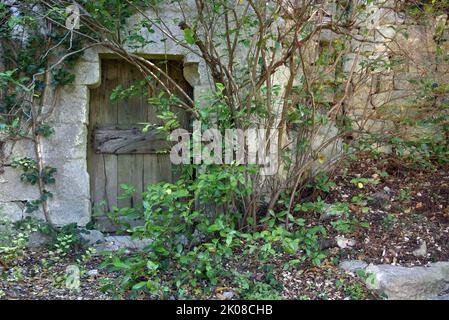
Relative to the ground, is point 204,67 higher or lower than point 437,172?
higher

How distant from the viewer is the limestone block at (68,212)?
3.54m

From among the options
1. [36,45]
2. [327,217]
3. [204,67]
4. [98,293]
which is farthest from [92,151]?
[327,217]

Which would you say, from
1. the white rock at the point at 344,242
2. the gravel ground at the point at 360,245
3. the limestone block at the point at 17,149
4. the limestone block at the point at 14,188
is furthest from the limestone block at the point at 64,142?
the white rock at the point at 344,242

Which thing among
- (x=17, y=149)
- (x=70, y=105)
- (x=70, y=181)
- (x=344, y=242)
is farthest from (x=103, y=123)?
(x=344, y=242)

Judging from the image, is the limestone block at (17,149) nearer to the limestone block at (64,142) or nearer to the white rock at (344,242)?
the limestone block at (64,142)

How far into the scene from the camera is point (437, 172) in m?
3.91

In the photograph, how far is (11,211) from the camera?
348 cm

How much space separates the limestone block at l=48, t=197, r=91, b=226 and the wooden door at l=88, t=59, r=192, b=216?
0.25 m

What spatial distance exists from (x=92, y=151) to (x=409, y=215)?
2.58m

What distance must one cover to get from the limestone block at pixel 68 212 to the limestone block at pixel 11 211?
0.23m

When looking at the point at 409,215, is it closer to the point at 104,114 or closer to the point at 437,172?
the point at 437,172

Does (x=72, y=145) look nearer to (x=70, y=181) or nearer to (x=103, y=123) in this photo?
(x=70, y=181)

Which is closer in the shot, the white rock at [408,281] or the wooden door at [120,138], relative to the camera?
the white rock at [408,281]

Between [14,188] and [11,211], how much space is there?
18cm
